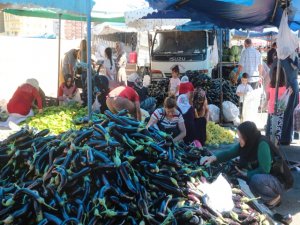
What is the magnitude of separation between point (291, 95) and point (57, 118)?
430cm

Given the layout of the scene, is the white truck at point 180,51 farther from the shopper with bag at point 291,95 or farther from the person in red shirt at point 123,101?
the person in red shirt at point 123,101

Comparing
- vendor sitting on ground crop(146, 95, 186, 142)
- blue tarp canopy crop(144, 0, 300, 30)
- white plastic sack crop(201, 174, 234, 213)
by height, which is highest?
blue tarp canopy crop(144, 0, 300, 30)

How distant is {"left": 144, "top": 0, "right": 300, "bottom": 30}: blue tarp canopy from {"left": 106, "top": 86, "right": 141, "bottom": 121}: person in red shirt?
154cm

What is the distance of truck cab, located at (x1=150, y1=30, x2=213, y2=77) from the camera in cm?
1438

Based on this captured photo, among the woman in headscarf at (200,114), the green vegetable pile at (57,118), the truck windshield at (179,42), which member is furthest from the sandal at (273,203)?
the truck windshield at (179,42)

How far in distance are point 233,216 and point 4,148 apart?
7.00 ft

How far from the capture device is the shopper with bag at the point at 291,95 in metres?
8.09

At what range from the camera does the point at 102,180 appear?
11.4 ft

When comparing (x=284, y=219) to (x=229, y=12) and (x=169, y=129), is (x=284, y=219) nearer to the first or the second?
(x=169, y=129)

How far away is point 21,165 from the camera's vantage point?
3920 mm

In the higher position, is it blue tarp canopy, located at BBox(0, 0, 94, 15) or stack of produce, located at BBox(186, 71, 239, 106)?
blue tarp canopy, located at BBox(0, 0, 94, 15)

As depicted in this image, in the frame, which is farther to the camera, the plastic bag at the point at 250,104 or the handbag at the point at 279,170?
the plastic bag at the point at 250,104

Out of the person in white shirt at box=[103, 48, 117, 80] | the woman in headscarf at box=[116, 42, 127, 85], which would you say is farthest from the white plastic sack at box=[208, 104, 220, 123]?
the person in white shirt at box=[103, 48, 117, 80]

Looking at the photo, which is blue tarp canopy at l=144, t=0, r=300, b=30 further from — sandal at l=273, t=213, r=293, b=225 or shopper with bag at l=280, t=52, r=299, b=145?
sandal at l=273, t=213, r=293, b=225
